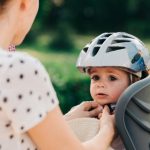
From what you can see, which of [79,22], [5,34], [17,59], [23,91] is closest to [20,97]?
[23,91]

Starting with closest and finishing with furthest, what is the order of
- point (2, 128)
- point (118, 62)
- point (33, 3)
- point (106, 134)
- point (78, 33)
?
1. point (2, 128)
2. point (33, 3)
3. point (106, 134)
4. point (118, 62)
5. point (78, 33)

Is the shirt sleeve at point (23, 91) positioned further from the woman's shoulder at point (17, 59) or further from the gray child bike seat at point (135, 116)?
the gray child bike seat at point (135, 116)

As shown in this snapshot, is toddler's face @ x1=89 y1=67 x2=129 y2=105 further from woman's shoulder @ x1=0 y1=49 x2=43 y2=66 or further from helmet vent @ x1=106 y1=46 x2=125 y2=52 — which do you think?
woman's shoulder @ x1=0 y1=49 x2=43 y2=66

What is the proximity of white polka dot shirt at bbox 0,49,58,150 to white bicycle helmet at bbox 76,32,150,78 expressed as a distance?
1.10 meters

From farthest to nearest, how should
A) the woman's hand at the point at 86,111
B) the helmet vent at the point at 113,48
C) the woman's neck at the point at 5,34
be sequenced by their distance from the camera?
the helmet vent at the point at 113,48, the woman's hand at the point at 86,111, the woman's neck at the point at 5,34

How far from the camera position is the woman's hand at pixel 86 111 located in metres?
3.54

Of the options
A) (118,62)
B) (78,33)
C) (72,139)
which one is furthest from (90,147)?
(78,33)

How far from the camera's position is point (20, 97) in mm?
2477

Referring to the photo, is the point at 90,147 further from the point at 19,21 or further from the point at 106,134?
the point at 19,21

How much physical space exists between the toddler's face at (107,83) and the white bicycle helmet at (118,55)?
38 mm

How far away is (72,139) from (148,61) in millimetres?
1261

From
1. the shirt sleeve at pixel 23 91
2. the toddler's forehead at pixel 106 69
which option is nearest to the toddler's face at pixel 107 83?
the toddler's forehead at pixel 106 69

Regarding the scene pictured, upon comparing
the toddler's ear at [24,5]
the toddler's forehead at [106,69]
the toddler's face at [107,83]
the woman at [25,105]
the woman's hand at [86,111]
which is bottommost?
the woman's hand at [86,111]

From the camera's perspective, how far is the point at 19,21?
2.66 m
